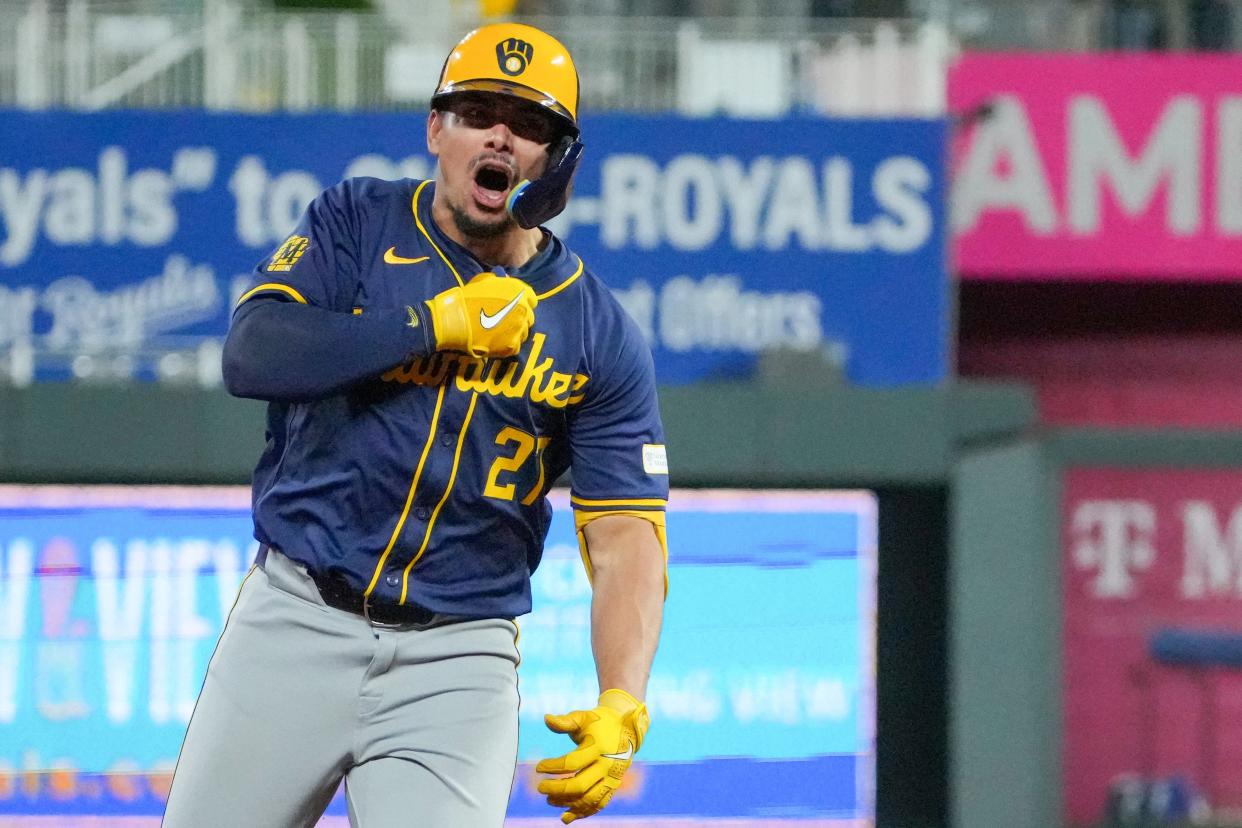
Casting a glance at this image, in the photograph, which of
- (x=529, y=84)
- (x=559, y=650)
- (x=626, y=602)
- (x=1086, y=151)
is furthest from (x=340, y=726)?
(x=1086, y=151)

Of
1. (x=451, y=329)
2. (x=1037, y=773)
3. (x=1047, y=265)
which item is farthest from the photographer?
(x=1047, y=265)

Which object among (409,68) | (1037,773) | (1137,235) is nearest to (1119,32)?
(1137,235)

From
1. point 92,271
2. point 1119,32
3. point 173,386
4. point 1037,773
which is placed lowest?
point 1037,773

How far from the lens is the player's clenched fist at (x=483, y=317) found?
2557 millimetres

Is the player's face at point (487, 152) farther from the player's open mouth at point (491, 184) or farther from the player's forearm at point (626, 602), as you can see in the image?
the player's forearm at point (626, 602)

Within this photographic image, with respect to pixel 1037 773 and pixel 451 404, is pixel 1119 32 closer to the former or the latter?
pixel 1037 773

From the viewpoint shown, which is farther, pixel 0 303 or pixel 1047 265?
pixel 1047 265

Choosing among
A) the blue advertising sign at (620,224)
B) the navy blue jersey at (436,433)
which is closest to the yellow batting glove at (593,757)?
the navy blue jersey at (436,433)

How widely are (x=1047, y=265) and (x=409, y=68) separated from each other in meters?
3.50

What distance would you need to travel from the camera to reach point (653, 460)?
9.29 ft

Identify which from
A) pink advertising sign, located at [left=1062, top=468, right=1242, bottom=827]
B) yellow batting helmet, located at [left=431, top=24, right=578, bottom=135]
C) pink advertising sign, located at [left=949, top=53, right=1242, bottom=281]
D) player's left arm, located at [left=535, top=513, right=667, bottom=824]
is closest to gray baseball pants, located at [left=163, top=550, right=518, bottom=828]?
Answer: player's left arm, located at [left=535, top=513, right=667, bottom=824]

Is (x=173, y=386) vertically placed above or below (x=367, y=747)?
above

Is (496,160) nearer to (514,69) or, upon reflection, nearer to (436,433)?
(514,69)

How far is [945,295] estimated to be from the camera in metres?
7.10
